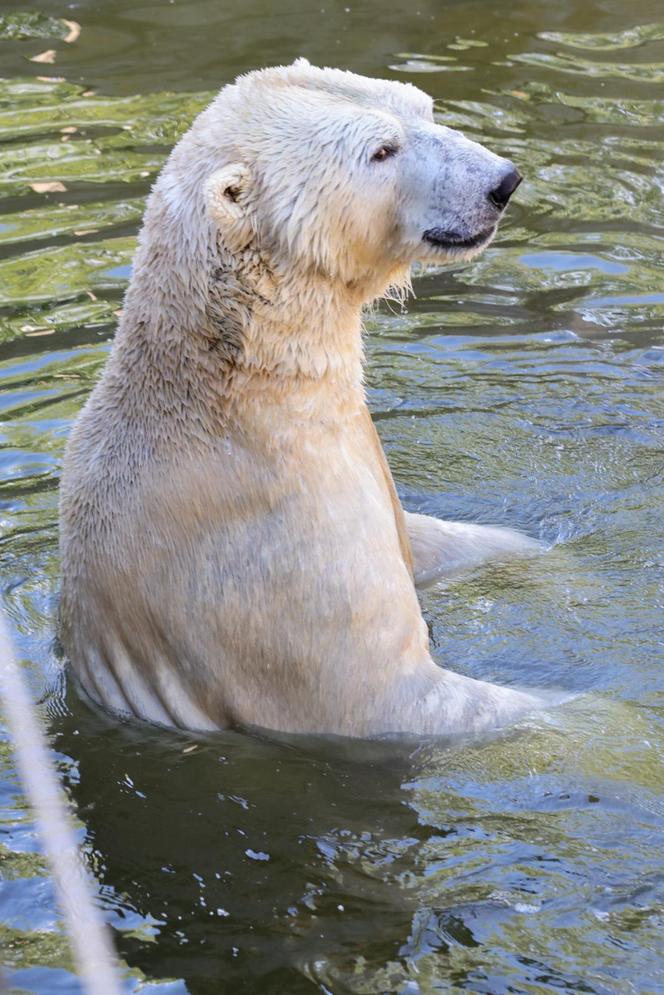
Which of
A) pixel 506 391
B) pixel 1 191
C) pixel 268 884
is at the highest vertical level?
pixel 1 191

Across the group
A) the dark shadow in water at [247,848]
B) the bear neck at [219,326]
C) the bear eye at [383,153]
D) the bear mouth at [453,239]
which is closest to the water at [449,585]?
the dark shadow in water at [247,848]

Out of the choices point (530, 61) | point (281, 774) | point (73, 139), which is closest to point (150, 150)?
point (73, 139)

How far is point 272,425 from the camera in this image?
4.95 metres

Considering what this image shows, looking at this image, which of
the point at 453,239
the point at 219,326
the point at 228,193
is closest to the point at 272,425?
the point at 219,326

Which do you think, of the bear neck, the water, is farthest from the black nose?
the water

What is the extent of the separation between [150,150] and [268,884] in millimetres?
6946

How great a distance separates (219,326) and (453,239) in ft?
2.84

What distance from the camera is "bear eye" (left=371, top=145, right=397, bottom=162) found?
4.88m

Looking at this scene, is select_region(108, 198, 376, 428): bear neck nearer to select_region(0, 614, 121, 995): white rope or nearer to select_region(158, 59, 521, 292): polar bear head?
select_region(158, 59, 521, 292): polar bear head

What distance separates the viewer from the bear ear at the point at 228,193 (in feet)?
15.3

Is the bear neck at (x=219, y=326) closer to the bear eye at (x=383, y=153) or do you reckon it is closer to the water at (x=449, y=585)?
the bear eye at (x=383, y=153)

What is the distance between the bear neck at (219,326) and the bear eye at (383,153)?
0.42 m

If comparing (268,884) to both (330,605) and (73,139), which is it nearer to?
(330,605)

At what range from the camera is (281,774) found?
5.09 metres
